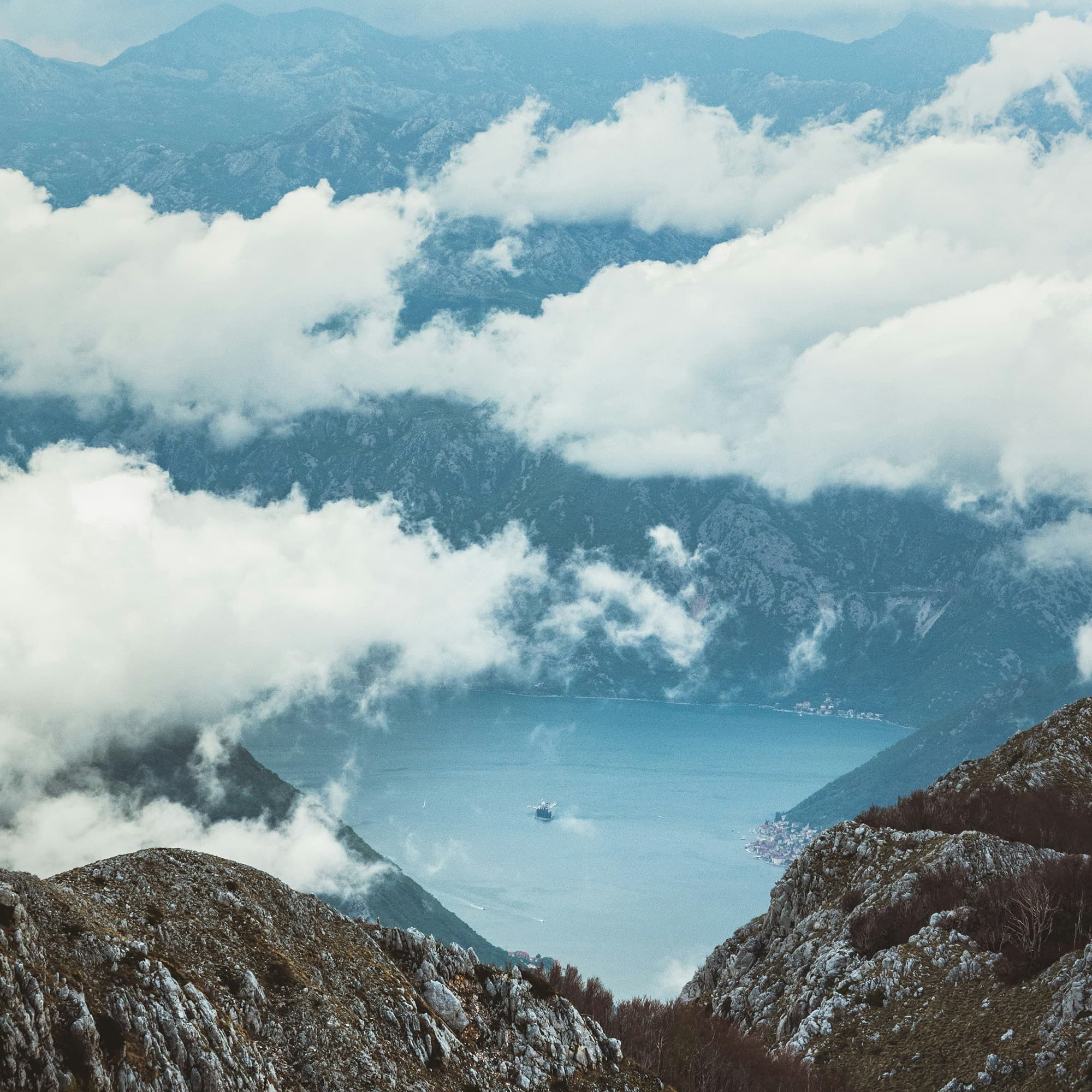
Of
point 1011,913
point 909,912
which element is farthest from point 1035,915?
point 909,912

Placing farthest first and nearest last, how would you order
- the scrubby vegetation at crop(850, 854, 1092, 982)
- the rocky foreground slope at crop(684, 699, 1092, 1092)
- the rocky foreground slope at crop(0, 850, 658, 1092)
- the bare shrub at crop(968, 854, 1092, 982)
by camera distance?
the scrubby vegetation at crop(850, 854, 1092, 982), the bare shrub at crop(968, 854, 1092, 982), the rocky foreground slope at crop(684, 699, 1092, 1092), the rocky foreground slope at crop(0, 850, 658, 1092)

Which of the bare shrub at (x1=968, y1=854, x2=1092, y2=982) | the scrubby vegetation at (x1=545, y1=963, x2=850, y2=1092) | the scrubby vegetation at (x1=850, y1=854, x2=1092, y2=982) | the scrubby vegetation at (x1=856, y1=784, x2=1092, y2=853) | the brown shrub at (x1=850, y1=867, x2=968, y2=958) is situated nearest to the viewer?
the scrubby vegetation at (x1=545, y1=963, x2=850, y2=1092)

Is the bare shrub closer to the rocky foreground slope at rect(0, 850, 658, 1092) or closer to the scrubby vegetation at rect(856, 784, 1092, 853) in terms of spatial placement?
the scrubby vegetation at rect(856, 784, 1092, 853)

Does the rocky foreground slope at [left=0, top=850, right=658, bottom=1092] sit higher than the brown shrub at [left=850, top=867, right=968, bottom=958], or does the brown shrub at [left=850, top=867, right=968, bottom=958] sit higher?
the rocky foreground slope at [left=0, top=850, right=658, bottom=1092]

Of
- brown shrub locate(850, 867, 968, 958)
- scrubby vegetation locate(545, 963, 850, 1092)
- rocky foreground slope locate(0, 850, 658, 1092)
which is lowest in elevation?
scrubby vegetation locate(545, 963, 850, 1092)

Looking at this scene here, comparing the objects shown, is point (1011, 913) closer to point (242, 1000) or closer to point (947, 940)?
point (947, 940)

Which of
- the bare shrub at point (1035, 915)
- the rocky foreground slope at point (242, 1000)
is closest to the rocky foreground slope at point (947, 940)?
the bare shrub at point (1035, 915)

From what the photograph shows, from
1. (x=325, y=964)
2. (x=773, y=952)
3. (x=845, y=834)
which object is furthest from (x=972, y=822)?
(x=325, y=964)

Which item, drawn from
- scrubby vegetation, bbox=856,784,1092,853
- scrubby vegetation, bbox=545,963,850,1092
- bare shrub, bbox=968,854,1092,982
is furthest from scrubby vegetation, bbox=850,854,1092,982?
scrubby vegetation, bbox=545,963,850,1092
